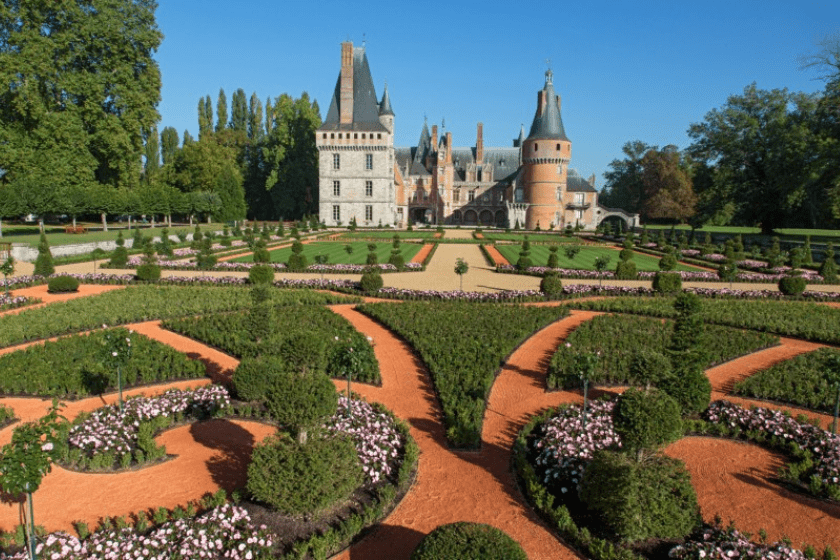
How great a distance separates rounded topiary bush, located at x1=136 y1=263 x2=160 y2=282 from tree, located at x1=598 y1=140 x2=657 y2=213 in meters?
69.4

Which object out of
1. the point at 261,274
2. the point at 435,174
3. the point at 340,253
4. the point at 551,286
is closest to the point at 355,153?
the point at 435,174

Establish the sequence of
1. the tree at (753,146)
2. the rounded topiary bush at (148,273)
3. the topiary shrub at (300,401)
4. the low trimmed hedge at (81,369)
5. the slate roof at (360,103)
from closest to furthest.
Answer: the topiary shrub at (300,401) < the low trimmed hedge at (81,369) < the rounded topiary bush at (148,273) < the tree at (753,146) < the slate roof at (360,103)

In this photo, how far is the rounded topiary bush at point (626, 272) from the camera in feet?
73.6

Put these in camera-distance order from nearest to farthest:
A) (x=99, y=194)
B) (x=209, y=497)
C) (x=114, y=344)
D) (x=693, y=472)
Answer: (x=209, y=497), (x=693, y=472), (x=114, y=344), (x=99, y=194)

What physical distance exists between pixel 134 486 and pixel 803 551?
295 inches

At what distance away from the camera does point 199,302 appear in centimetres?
1603

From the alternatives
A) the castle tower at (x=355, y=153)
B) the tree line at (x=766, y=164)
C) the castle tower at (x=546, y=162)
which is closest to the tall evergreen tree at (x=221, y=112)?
the castle tower at (x=355, y=153)

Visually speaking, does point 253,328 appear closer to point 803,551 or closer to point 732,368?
point 803,551

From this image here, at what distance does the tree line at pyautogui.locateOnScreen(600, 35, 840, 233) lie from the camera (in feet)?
115

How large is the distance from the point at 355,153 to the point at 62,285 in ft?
137

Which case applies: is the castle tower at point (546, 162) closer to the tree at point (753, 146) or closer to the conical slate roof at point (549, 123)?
the conical slate roof at point (549, 123)

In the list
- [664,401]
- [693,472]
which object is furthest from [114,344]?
[693,472]

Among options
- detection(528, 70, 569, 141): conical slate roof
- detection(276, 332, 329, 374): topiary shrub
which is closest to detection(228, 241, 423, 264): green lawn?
detection(276, 332, 329, 374): topiary shrub

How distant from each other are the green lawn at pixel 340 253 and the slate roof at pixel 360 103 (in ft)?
74.1
